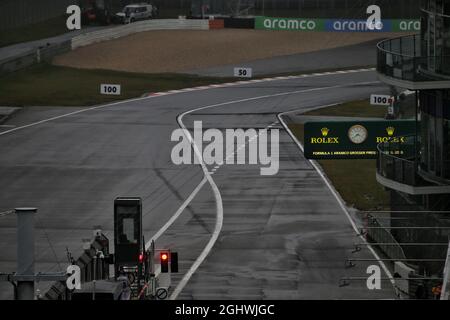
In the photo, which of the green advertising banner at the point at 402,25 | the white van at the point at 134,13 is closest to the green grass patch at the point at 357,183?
the green advertising banner at the point at 402,25

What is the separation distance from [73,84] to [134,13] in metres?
32.4

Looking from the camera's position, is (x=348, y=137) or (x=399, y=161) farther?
(x=348, y=137)

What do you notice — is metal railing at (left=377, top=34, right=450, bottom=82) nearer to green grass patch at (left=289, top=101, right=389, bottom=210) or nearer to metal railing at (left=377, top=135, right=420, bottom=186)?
metal railing at (left=377, top=135, right=420, bottom=186)

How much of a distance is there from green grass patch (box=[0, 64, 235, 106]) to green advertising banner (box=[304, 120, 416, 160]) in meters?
35.3

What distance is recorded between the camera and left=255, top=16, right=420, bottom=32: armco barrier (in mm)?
115500

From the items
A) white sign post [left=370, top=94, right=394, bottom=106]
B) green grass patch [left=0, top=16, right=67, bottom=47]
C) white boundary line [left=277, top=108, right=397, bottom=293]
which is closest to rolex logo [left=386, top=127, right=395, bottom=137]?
white boundary line [left=277, top=108, right=397, bottom=293]

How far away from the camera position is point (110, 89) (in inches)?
3447

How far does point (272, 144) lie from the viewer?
6912 cm

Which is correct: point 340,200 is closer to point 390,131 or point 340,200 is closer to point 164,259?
point 390,131

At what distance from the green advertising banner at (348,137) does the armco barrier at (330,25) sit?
63.5 m

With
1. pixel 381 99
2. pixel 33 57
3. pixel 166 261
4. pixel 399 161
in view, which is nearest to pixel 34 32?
pixel 33 57

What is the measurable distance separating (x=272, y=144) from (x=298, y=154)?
3.08 metres
